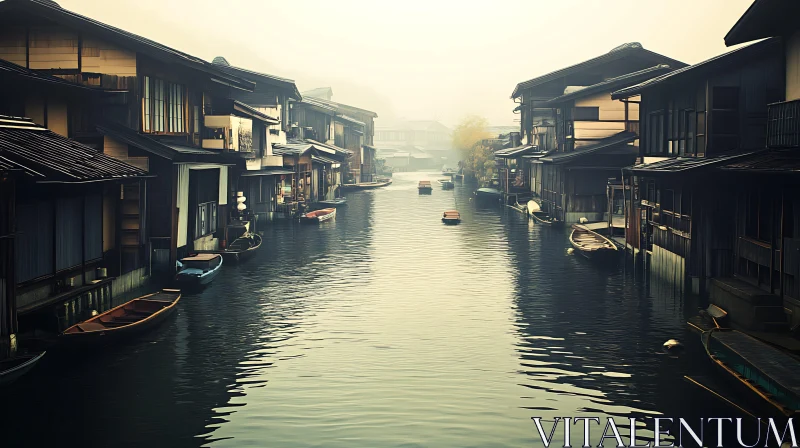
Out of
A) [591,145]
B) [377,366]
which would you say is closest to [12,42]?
[377,366]

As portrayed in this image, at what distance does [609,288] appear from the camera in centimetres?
3084

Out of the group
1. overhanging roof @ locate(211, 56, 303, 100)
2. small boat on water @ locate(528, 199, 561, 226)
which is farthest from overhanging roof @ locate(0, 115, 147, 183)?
overhanging roof @ locate(211, 56, 303, 100)

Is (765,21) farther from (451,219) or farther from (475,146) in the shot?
(475,146)

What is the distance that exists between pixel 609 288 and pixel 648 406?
1454 cm

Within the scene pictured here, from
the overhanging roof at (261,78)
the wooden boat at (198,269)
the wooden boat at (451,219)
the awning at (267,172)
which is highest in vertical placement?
the overhanging roof at (261,78)

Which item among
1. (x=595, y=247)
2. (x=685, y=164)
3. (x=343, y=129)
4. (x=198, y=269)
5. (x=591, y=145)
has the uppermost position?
(x=343, y=129)

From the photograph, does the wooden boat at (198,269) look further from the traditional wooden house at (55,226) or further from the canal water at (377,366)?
the traditional wooden house at (55,226)

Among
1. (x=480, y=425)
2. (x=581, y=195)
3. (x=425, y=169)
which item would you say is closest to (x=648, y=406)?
(x=480, y=425)

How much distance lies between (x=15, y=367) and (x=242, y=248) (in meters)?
22.3

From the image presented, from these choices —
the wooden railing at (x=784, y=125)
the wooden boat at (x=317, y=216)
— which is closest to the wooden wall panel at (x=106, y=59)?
the wooden railing at (x=784, y=125)

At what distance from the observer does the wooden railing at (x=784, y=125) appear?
68.9ft

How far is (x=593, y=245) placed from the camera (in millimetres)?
37094

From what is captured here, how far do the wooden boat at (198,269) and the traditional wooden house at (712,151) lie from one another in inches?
642

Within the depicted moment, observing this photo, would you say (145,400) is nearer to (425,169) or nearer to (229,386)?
(229,386)
